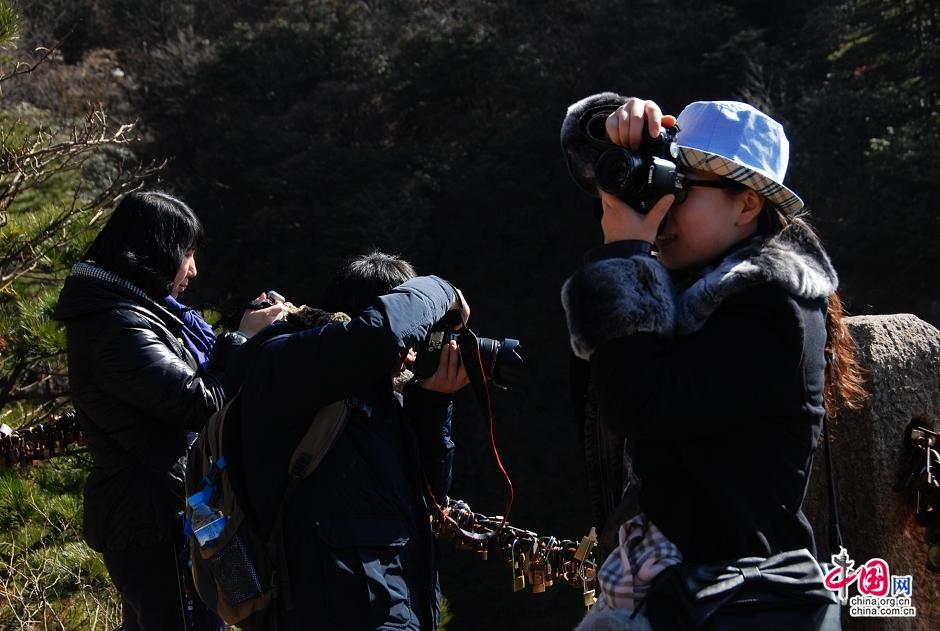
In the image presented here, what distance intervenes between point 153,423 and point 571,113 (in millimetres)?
1231

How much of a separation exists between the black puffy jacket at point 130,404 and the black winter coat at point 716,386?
1.13 meters

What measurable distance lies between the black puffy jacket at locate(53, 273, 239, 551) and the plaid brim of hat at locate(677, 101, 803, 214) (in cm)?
116

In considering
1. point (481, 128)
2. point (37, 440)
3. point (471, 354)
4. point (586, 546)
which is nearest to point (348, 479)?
point (471, 354)

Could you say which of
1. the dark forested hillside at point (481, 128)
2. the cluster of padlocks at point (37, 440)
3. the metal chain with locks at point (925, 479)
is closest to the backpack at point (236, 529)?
the metal chain with locks at point (925, 479)

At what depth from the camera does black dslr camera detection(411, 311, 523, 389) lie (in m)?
1.95

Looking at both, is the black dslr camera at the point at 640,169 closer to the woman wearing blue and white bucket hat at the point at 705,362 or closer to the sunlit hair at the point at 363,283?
the woman wearing blue and white bucket hat at the point at 705,362

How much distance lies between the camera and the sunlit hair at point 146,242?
7.75 feet

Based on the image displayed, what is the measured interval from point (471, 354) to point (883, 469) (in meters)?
0.76

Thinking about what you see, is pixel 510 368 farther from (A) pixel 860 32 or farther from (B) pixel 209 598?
(A) pixel 860 32

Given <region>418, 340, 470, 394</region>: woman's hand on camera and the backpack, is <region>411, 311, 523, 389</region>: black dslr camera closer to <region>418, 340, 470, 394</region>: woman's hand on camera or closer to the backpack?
<region>418, 340, 470, 394</region>: woman's hand on camera

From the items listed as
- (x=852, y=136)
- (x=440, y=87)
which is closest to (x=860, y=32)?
(x=852, y=136)

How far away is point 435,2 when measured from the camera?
18.7m

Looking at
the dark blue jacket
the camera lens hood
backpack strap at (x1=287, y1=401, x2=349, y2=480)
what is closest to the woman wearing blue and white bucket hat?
the camera lens hood

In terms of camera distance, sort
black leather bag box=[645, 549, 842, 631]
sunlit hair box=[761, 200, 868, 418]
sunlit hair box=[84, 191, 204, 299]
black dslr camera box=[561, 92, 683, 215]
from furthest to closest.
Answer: sunlit hair box=[84, 191, 204, 299] → sunlit hair box=[761, 200, 868, 418] → black dslr camera box=[561, 92, 683, 215] → black leather bag box=[645, 549, 842, 631]
